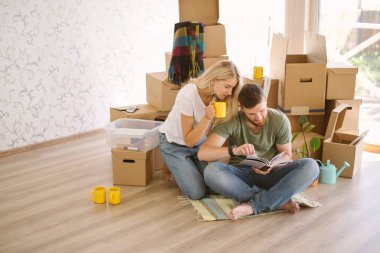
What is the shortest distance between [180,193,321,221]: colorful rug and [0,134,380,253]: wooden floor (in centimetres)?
4

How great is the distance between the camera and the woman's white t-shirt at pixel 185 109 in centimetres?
300

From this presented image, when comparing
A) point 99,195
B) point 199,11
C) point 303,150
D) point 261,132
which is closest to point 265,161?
point 261,132

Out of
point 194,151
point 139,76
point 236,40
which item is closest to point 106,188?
point 194,151

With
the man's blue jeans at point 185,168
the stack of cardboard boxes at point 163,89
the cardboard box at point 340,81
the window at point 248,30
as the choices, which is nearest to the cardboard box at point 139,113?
the stack of cardboard boxes at point 163,89

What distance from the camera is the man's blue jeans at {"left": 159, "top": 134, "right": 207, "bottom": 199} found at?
3100 millimetres

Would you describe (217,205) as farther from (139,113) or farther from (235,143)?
(139,113)

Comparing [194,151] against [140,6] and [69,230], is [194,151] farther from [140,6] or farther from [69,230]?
[140,6]

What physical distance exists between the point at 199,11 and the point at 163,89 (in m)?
0.66

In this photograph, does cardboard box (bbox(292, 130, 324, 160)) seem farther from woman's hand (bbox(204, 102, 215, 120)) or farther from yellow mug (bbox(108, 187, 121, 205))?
yellow mug (bbox(108, 187, 121, 205))

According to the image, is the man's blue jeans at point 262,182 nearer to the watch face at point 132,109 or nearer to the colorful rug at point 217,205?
the colorful rug at point 217,205

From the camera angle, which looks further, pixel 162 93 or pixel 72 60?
pixel 72 60

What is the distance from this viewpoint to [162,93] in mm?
3682

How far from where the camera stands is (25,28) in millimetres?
3820

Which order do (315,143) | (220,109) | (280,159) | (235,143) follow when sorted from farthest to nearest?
1. (315,143)
2. (235,143)
3. (280,159)
4. (220,109)
